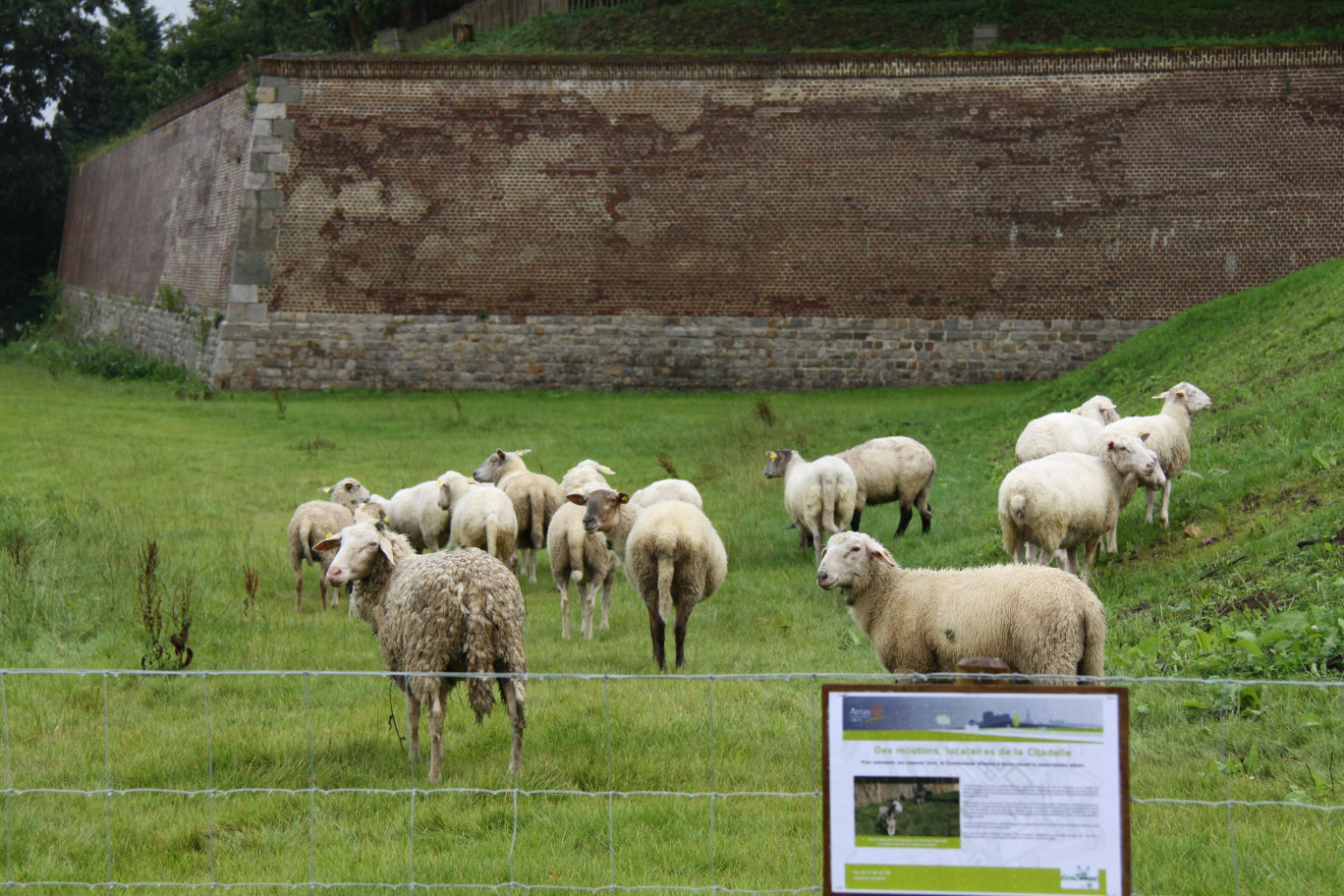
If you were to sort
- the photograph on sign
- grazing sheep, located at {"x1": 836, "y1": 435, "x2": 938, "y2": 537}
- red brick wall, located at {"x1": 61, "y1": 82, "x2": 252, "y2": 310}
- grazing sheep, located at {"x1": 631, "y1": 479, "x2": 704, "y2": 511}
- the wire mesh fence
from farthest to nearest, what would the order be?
red brick wall, located at {"x1": 61, "y1": 82, "x2": 252, "y2": 310}
grazing sheep, located at {"x1": 836, "y1": 435, "x2": 938, "y2": 537}
grazing sheep, located at {"x1": 631, "y1": 479, "x2": 704, "y2": 511}
the wire mesh fence
the photograph on sign

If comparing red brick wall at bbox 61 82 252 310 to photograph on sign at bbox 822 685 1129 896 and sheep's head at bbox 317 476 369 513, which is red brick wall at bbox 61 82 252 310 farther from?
photograph on sign at bbox 822 685 1129 896

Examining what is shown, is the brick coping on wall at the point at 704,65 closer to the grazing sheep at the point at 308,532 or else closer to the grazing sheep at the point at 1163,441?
the grazing sheep at the point at 1163,441

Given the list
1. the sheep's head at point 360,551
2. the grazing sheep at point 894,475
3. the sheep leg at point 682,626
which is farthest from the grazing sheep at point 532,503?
the sheep's head at point 360,551

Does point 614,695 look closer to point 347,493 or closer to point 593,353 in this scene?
point 347,493

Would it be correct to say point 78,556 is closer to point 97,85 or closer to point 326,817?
point 326,817

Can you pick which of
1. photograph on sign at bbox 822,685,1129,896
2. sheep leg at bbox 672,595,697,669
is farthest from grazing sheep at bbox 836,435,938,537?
photograph on sign at bbox 822,685,1129,896

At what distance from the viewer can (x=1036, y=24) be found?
2914 centimetres

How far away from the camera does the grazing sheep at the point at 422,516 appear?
1173 centimetres

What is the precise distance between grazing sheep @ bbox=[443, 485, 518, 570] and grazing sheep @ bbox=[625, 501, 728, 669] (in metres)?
1.85

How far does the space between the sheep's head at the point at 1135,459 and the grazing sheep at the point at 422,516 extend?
5.61m

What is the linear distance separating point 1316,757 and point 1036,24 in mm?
26181

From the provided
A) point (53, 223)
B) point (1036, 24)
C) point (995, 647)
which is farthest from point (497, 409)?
point (53, 223)

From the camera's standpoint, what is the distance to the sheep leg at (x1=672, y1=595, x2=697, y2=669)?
8.59m

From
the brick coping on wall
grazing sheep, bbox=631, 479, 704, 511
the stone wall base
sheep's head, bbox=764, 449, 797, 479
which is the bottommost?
grazing sheep, bbox=631, 479, 704, 511
